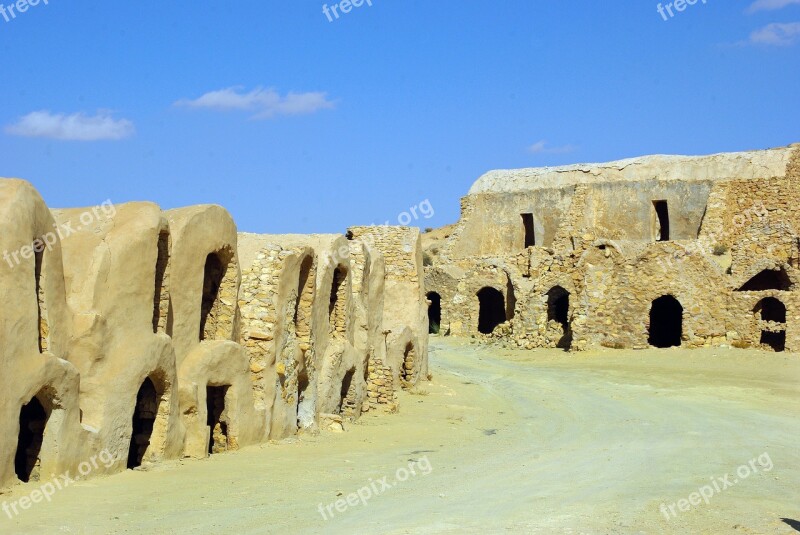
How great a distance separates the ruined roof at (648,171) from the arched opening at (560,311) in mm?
8577

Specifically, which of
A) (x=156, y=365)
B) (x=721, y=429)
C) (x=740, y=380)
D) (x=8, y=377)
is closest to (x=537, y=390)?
(x=740, y=380)

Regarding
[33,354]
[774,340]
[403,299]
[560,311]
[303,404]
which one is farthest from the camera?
[560,311]

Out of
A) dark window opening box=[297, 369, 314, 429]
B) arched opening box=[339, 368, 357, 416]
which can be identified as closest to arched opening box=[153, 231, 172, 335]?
dark window opening box=[297, 369, 314, 429]

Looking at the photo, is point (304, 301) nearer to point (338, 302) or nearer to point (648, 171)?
point (338, 302)

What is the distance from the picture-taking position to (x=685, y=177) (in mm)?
38812

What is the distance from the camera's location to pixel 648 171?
3994 cm

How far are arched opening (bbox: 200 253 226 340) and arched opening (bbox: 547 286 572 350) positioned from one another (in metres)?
17.6

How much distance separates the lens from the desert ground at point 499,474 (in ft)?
33.1

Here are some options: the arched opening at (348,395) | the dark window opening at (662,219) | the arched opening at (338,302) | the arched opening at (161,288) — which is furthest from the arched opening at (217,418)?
the dark window opening at (662,219)

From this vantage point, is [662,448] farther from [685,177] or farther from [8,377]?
[685,177]

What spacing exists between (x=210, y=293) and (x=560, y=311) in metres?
20.1

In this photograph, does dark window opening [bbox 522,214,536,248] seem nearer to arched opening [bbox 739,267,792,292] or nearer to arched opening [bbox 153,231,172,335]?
arched opening [bbox 739,267,792,292]

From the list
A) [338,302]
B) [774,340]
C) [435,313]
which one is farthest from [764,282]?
[338,302]

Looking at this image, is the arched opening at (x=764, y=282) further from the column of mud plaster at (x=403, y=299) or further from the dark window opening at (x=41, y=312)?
the dark window opening at (x=41, y=312)
